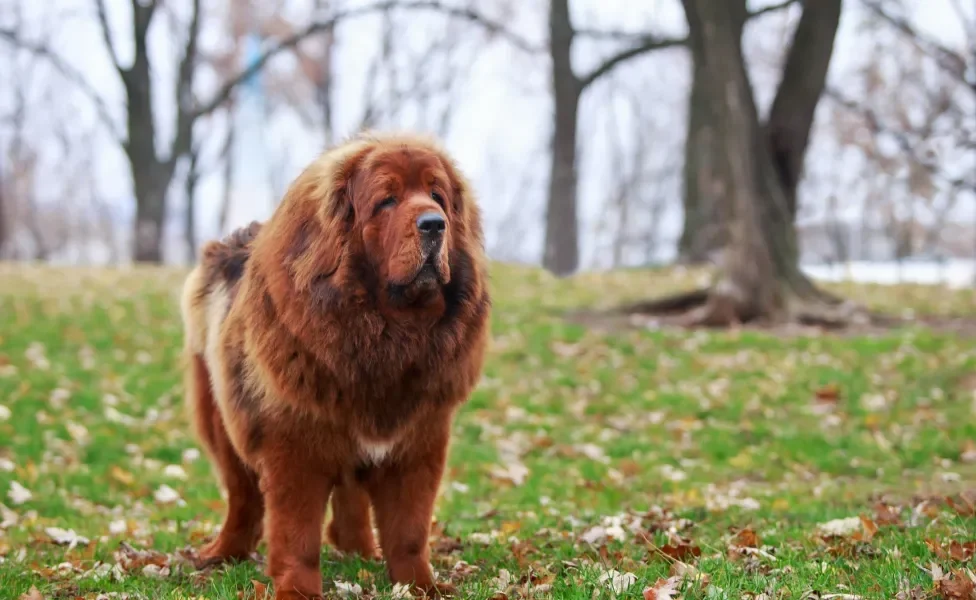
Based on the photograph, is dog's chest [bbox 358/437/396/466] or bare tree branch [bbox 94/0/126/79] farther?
bare tree branch [bbox 94/0/126/79]

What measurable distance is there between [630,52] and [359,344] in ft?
59.7

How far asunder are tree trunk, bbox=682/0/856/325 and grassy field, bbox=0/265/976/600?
1.05m

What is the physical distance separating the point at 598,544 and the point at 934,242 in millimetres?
42297

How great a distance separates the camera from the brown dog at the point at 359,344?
13.5ft

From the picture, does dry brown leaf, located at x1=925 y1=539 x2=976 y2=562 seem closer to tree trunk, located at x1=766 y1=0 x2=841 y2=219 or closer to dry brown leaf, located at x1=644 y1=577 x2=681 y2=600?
dry brown leaf, located at x1=644 y1=577 x2=681 y2=600

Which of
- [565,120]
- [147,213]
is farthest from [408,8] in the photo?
[147,213]

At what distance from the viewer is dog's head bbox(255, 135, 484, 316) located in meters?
4.02

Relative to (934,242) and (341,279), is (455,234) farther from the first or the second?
(934,242)

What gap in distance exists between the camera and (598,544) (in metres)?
5.29

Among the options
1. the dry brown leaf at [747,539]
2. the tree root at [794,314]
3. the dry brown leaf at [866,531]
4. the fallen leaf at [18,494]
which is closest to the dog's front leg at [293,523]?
the dry brown leaf at [747,539]

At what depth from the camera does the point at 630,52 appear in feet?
69.3

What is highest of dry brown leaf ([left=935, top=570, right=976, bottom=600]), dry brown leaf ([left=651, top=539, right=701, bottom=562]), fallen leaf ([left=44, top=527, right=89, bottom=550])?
dry brown leaf ([left=935, top=570, right=976, bottom=600])

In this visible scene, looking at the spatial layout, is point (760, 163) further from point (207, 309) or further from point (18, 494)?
point (18, 494)

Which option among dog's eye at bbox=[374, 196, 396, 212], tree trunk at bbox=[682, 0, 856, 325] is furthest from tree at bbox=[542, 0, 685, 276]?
dog's eye at bbox=[374, 196, 396, 212]
